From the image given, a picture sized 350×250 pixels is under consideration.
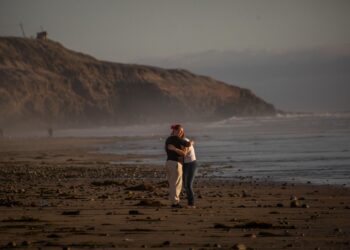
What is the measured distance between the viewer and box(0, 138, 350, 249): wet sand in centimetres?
1107

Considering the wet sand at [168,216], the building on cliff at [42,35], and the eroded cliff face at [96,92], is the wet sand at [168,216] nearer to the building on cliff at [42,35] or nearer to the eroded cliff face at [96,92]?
the eroded cliff face at [96,92]

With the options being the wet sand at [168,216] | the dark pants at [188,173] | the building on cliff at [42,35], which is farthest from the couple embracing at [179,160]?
the building on cliff at [42,35]

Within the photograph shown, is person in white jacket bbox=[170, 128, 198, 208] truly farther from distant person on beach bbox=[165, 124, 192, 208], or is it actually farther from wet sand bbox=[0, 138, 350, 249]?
wet sand bbox=[0, 138, 350, 249]

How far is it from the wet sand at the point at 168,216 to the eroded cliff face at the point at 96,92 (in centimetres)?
11058

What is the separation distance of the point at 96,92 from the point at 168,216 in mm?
146361

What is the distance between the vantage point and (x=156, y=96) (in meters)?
163

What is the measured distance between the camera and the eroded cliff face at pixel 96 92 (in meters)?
140

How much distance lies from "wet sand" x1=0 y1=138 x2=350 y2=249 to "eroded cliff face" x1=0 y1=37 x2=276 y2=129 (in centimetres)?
11058

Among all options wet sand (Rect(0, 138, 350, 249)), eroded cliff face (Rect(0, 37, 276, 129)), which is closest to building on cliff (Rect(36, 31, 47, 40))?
eroded cliff face (Rect(0, 37, 276, 129))

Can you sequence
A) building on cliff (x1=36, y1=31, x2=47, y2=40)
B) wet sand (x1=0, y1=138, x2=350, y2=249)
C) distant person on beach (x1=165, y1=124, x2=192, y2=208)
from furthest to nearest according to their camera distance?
1. building on cliff (x1=36, y1=31, x2=47, y2=40)
2. distant person on beach (x1=165, y1=124, x2=192, y2=208)
3. wet sand (x1=0, y1=138, x2=350, y2=249)

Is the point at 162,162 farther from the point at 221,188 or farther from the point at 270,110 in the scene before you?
the point at 270,110

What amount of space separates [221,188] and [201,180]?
2995mm

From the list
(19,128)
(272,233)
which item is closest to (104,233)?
(272,233)

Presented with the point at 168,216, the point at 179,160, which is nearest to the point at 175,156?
the point at 179,160
